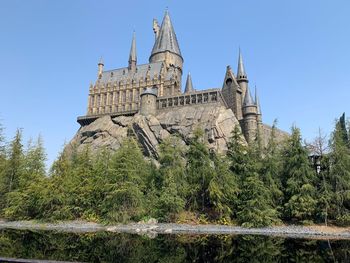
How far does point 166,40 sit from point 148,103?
95.3 ft

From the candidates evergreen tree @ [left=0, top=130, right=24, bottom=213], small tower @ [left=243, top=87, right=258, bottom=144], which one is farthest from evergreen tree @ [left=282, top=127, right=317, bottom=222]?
evergreen tree @ [left=0, top=130, right=24, bottom=213]

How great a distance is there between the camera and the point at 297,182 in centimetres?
3244

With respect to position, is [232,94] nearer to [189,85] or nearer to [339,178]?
[189,85]

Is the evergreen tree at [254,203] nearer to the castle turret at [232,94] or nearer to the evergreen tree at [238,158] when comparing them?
the evergreen tree at [238,158]

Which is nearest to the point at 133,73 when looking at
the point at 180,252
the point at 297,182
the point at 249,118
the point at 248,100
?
the point at 248,100

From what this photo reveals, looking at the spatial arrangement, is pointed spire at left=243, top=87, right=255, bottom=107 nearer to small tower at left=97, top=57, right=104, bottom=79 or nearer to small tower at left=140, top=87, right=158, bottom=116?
small tower at left=140, top=87, right=158, bottom=116

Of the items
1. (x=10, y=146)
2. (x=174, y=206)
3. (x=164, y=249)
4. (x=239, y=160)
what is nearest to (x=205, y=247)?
(x=164, y=249)

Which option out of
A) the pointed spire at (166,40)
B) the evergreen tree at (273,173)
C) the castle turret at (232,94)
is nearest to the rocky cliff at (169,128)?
the castle turret at (232,94)

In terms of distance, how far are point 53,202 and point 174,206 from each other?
13.9 meters

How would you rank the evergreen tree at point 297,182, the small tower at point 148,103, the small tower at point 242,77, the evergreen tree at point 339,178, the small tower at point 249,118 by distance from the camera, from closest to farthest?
the evergreen tree at point 339,178
the evergreen tree at point 297,182
the small tower at point 249,118
the small tower at point 148,103
the small tower at point 242,77

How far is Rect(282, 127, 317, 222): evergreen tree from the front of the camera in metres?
31.2

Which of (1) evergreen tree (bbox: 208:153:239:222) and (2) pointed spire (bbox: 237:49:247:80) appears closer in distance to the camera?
(1) evergreen tree (bbox: 208:153:239:222)

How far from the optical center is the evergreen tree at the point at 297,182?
3119 cm

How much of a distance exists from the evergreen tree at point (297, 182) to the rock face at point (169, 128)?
18770mm
